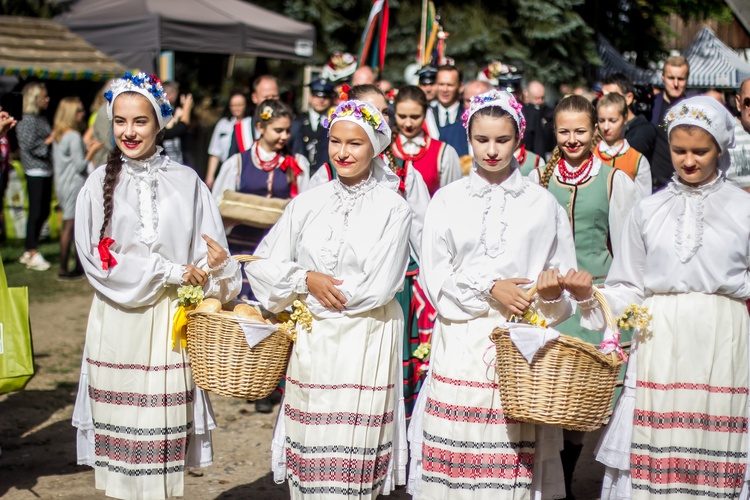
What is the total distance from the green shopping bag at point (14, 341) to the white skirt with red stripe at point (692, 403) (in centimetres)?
312

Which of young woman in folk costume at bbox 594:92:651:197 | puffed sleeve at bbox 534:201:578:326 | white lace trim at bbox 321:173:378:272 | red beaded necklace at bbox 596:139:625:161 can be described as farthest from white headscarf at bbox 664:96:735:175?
red beaded necklace at bbox 596:139:625:161

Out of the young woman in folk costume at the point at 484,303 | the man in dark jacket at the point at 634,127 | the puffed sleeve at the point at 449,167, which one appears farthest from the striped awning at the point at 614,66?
the young woman in folk costume at the point at 484,303

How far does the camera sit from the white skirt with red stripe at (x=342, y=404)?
4660mm

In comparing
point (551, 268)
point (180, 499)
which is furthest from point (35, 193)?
point (551, 268)

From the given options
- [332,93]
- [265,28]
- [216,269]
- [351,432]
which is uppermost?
[265,28]

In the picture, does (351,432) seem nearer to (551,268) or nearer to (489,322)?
(489,322)

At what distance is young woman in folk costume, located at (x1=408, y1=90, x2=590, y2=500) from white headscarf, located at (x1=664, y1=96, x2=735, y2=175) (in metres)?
0.68

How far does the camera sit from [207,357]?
4.56 metres

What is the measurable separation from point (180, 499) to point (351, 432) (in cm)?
164

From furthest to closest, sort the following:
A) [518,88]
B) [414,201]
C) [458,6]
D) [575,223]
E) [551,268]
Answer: [458,6] → [518,88] → [414,201] → [575,223] → [551,268]

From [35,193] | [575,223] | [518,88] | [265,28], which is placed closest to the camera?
[575,223]

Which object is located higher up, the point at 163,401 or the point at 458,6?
the point at 458,6

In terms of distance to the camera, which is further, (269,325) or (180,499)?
(180,499)

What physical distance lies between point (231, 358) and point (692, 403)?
1.99 metres
